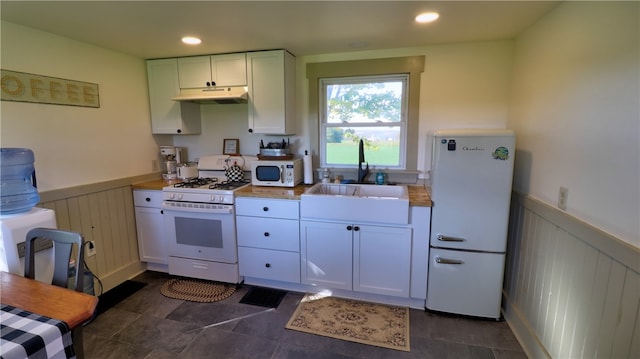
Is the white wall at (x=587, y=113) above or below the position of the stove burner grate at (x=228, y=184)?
above

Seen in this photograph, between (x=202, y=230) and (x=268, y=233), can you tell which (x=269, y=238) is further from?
(x=202, y=230)

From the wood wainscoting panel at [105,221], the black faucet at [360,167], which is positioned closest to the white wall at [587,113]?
the black faucet at [360,167]

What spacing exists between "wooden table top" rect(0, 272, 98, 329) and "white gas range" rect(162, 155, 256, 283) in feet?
4.52

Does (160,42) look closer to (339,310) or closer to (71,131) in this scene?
(71,131)

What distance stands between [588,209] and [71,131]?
11.9ft

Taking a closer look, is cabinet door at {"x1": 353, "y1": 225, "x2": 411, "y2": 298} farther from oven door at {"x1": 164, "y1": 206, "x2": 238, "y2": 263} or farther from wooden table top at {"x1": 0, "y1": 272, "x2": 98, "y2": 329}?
wooden table top at {"x1": 0, "y1": 272, "x2": 98, "y2": 329}

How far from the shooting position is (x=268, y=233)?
2.62 m

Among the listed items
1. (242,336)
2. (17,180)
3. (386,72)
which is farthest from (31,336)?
(386,72)

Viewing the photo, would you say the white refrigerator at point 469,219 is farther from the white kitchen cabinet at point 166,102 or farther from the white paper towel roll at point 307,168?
the white kitchen cabinet at point 166,102

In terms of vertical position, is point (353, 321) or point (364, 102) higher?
point (364, 102)

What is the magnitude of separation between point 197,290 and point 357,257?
154cm

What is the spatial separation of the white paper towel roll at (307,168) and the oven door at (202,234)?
804 millimetres

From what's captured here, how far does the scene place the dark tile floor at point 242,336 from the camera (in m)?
1.97

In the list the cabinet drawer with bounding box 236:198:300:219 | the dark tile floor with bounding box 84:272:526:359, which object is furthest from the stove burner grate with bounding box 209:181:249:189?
the dark tile floor with bounding box 84:272:526:359
